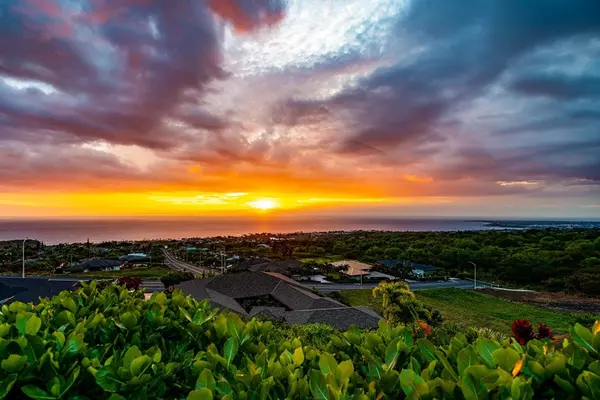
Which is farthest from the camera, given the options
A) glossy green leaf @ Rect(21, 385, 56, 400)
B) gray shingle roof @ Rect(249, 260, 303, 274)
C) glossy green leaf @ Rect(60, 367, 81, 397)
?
gray shingle roof @ Rect(249, 260, 303, 274)

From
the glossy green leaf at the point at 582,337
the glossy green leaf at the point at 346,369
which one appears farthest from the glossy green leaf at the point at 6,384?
the glossy green leaf at the point at 582,337

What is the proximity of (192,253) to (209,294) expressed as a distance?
176 feet

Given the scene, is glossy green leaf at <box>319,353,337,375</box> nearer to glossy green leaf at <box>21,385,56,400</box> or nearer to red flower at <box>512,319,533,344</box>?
glossy green leaf at <box>21,385,56,400</box>

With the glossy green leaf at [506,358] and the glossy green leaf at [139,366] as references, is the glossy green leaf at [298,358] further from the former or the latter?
the glossy green leaf at [506,358]

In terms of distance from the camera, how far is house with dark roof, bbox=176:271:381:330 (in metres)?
21.6

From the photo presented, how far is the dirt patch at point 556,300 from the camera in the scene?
37531mm

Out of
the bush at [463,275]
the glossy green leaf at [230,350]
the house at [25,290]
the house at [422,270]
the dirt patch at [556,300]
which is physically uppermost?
the glossy green leaf at [230,350]

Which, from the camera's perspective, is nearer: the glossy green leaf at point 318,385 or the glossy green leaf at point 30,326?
the glossy green leaf at point 318,385

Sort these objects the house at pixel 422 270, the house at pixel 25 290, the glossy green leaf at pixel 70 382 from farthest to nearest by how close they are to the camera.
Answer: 1. the house at pixel 422 270
2. the house at pixel 25 290
3. the glossy green leaf at pixel 70 382

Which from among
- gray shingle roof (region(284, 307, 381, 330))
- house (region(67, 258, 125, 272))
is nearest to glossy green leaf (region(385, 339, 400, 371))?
gray shingle roof (region(284, 307, 381, 330))

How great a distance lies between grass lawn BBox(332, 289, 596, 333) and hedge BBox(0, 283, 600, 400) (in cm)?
2869

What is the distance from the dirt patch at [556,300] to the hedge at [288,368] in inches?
1696

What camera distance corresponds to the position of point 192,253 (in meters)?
76.4

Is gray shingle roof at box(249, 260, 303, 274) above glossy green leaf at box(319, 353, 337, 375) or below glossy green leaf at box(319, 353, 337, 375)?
below
